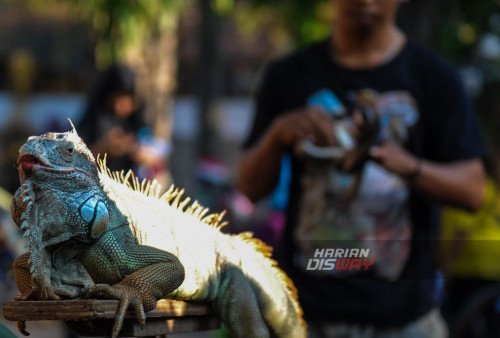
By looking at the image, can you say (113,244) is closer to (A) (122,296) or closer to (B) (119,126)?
(A) (122,296)

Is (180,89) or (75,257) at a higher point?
(75,257)

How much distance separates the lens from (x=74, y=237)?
2.06 m

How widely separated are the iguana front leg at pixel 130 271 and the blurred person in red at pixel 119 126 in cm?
382

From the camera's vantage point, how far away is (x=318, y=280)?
4168 millimetres

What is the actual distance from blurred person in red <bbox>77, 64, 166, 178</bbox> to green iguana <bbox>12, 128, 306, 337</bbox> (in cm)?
363

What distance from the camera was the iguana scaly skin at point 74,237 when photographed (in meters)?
2.01

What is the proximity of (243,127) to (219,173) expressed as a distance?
11.4 meters

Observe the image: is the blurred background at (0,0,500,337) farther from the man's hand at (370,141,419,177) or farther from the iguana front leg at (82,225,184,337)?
the iguana front leg at (82,225,184,337)

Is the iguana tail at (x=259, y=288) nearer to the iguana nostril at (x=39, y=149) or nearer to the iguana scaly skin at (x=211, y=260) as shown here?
the iguana scaly skin at (x=211, y=260)

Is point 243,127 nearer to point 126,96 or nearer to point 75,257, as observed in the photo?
point 126,96

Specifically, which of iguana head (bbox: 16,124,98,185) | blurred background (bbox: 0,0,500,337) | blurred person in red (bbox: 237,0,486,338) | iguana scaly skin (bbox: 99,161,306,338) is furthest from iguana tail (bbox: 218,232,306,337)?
blurred background (bbox: 0,0,500,337)

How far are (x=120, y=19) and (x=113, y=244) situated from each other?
31.8ft

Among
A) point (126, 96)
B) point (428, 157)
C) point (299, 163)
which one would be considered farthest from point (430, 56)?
point (126, 96)

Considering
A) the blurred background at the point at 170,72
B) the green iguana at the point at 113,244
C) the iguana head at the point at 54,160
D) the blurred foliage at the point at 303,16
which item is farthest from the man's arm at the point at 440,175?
the blurred foliage at the point at 303,16
